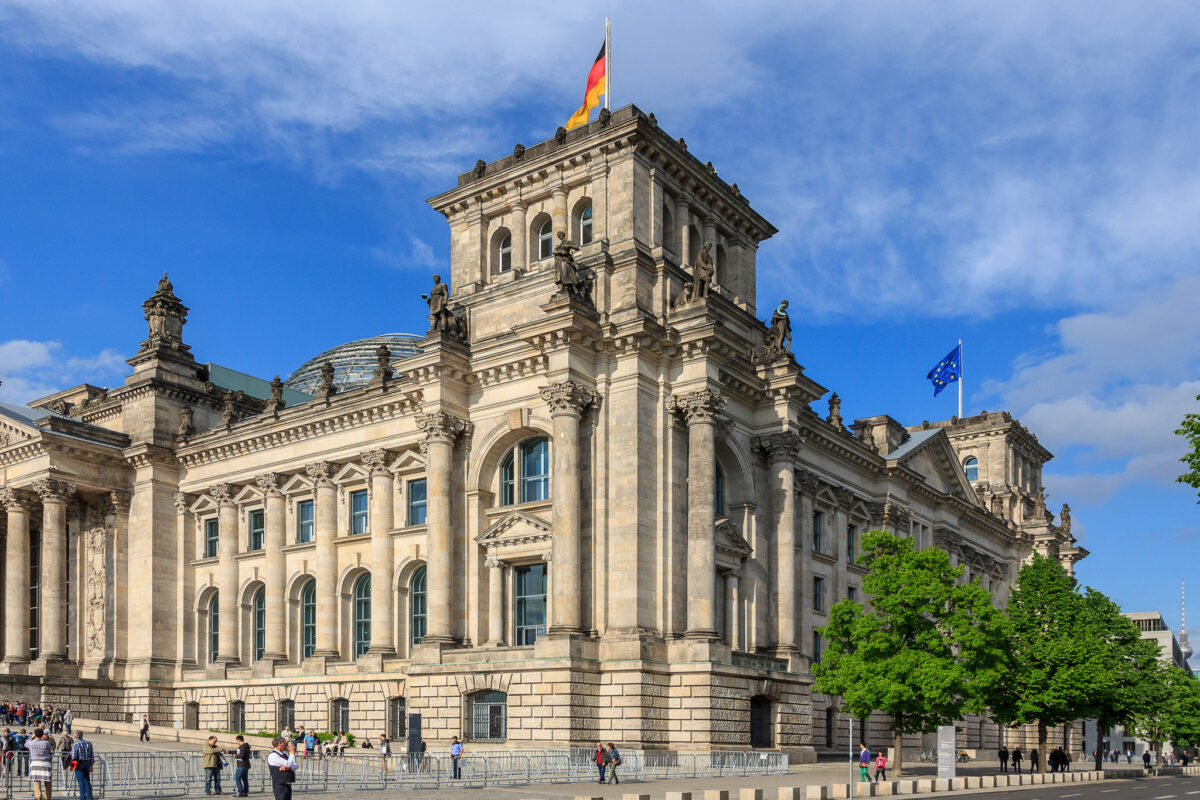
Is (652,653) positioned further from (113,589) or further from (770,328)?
(113,589)

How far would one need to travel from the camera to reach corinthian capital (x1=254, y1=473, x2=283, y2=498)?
197 ft

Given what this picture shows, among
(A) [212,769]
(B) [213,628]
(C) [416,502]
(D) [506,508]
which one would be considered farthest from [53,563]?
(A) [212,769]

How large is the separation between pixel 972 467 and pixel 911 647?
166 ft

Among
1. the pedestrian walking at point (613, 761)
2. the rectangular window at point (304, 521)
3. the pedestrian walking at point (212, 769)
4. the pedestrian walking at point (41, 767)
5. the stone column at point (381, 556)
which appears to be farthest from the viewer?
the rectangular window at point (304, 521)

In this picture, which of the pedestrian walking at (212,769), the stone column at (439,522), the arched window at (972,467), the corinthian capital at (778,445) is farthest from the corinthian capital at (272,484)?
the arched window at (972,467)

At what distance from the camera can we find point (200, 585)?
6406cm

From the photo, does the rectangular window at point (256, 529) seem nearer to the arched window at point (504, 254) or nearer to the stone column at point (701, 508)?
the arched window at point (504, 254)

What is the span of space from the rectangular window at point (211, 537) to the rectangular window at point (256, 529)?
2726 millimetres

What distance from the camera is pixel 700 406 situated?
46.5m

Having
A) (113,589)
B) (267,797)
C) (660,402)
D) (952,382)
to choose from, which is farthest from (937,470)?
(267,797)

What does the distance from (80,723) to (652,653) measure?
1254 inches

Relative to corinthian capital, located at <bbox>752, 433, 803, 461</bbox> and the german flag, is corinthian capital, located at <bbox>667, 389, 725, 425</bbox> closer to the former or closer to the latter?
corinthian capital, located at <bbox>752, 433, 803, 461</bbox>

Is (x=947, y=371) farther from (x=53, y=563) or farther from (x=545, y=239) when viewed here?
(x=53, y=563)

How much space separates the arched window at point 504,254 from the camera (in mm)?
54156
